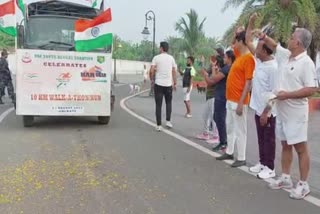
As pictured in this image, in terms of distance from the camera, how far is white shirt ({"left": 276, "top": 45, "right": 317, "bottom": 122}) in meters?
5.83

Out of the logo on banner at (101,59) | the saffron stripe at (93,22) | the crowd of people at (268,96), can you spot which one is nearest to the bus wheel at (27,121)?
the logo on banner at (101,59)

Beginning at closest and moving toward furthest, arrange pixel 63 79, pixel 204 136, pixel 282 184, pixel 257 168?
pixel 282 184 → pixel 257 168 → pixel 204 136 → pixel 63 79

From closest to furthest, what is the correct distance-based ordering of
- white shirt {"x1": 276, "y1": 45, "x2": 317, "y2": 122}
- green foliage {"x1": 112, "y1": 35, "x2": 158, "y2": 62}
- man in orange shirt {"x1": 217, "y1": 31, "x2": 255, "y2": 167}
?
white shirt {"x1": 276, "y1": 45, "x2": 317, "y2": 122}
man in orange shirt {"x1": 217, "y1": 31, "x2": 255, "y2": 167}
green foliage {"x1": 112, "y1": 35, "x2": 158, "y2": 62}

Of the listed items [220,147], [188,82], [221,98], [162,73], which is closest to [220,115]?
[221,98]

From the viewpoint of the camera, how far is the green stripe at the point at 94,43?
1117 centimetres

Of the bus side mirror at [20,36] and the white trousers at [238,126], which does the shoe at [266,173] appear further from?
the bus side mirror at [20,36]

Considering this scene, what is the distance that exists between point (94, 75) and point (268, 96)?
551cm

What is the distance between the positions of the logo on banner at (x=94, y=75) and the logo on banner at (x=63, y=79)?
1.03ft

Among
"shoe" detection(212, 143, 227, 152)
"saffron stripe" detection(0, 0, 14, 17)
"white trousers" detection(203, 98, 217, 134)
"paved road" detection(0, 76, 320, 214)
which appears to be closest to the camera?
"paved road" detection(0, 76, 320, 214)

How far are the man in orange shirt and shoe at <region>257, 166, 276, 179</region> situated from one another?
0.68 metres

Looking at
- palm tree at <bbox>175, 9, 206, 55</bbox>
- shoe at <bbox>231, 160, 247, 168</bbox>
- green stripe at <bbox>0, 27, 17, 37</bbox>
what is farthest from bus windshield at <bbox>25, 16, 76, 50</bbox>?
palm tree at <bbox>175, 9, 206, 55</bbox>

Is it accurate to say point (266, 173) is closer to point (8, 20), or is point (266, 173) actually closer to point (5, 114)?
point (8, 20)

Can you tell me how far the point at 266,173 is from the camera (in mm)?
6938

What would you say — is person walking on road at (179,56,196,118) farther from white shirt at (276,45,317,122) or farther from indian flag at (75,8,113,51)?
white shirt at (276,45,317,122)
